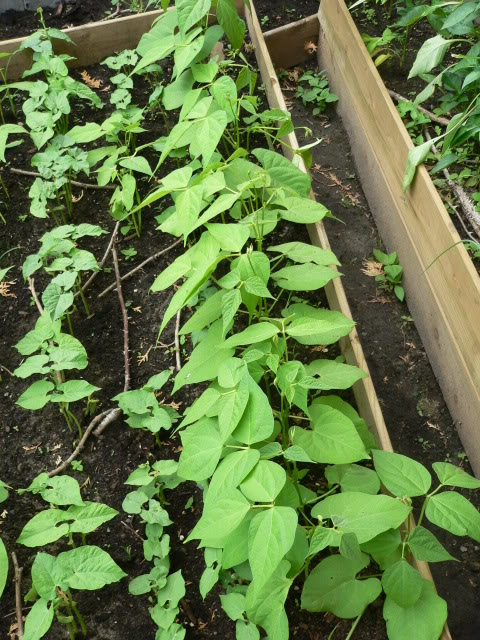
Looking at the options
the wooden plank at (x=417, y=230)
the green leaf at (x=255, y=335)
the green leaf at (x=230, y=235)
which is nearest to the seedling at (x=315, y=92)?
the wooden plank at (x=417, y=230)

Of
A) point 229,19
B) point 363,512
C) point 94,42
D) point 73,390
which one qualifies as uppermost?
point 229,19

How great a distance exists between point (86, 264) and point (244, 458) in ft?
3.57

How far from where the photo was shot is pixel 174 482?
2.23m

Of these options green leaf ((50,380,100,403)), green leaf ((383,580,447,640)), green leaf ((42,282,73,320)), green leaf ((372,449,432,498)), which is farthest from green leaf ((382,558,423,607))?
green leaf ((42,282,73,320))

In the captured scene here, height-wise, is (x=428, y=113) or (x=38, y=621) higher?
(x=428, y=113)

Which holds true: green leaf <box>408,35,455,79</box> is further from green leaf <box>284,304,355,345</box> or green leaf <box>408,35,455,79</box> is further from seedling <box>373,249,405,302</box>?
green leaf <box>284,304,355,345</box>

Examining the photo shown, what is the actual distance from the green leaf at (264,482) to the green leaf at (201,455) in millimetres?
132

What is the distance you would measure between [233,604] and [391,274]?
63.1 inches

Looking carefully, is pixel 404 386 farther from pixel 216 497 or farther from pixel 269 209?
pixel 216 497

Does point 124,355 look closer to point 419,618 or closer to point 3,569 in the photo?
point 3,569

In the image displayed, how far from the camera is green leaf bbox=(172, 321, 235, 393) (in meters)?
2.19

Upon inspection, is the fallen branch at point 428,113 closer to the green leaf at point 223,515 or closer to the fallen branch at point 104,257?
the fallen branch at point 104,257

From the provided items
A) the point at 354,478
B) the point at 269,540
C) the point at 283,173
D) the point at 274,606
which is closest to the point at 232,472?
the point at 269,540

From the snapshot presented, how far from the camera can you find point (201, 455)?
192 centimetres
